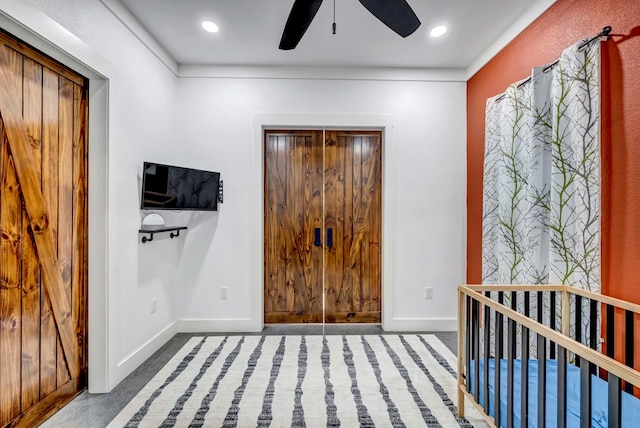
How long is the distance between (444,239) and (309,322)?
160 cm

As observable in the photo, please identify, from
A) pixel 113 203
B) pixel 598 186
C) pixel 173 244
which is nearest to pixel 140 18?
pixel 113 203

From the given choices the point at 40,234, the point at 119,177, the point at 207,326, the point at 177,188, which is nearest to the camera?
the point at 40,234

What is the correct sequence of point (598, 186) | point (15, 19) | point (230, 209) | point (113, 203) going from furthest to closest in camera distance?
point (230, 209) → point (113, 203) → point (598, 186) → point (15, 19)

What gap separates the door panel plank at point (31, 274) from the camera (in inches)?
66.2

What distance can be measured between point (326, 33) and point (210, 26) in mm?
891

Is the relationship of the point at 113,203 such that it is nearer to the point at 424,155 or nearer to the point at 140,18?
the point at 140,18

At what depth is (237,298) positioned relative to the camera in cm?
317

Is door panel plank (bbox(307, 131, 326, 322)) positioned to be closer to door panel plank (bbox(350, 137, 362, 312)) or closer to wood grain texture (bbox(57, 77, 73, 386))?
door panel plank (bbox(350, 137, 362, 312))

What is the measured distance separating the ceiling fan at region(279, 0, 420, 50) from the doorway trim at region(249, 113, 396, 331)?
130 cm

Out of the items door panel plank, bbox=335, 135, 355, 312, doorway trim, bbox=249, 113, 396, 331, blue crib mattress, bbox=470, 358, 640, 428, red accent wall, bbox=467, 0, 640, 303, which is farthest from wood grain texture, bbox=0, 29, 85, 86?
red accent wall, bbox=467, 0, 640, 303

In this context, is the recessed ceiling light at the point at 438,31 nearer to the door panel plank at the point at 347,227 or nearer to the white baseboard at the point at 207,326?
the door panel plank at the point at 347,227

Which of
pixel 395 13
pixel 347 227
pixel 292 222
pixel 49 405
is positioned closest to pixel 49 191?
pixel 49 405

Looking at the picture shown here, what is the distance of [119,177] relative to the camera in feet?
7.29

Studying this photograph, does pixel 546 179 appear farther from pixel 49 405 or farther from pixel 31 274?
pixel 49 405
